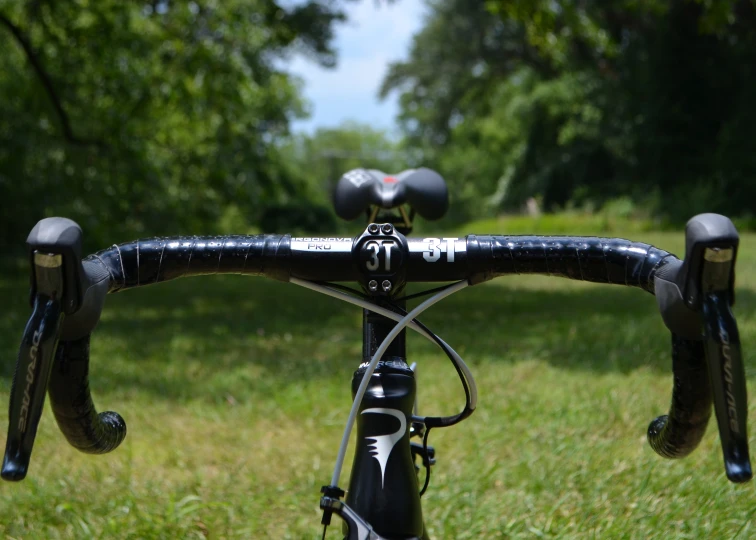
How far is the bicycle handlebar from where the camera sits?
115 centimetres

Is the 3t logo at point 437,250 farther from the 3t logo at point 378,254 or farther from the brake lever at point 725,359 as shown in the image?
the brake lever at point 725,359

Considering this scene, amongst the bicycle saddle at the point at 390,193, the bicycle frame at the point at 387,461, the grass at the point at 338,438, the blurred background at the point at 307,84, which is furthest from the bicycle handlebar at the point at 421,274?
Result: the blurred background at the point at 307,84

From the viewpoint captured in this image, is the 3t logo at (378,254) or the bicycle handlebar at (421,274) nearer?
the bicycle handlebar at (421,274)

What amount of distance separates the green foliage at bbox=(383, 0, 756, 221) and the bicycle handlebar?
8218mm

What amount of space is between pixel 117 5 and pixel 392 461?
1158 centimetres

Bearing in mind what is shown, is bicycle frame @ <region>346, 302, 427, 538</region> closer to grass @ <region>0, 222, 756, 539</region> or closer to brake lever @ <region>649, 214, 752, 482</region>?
brake lever @ <region>649, 214, 752, 482</region>

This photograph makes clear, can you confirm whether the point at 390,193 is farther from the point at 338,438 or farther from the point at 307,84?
the point at 307,84

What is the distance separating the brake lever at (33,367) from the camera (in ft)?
3.87

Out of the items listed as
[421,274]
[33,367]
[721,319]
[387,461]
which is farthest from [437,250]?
[33,367]

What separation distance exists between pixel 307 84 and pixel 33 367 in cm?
4792

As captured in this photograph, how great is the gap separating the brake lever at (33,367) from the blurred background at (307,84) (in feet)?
28.3

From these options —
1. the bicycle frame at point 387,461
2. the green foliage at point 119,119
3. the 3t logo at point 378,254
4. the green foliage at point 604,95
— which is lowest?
the bicycle frame at point 387,461

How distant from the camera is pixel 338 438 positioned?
3969mm

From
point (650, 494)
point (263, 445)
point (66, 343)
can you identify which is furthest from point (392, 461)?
point (263, 445)
